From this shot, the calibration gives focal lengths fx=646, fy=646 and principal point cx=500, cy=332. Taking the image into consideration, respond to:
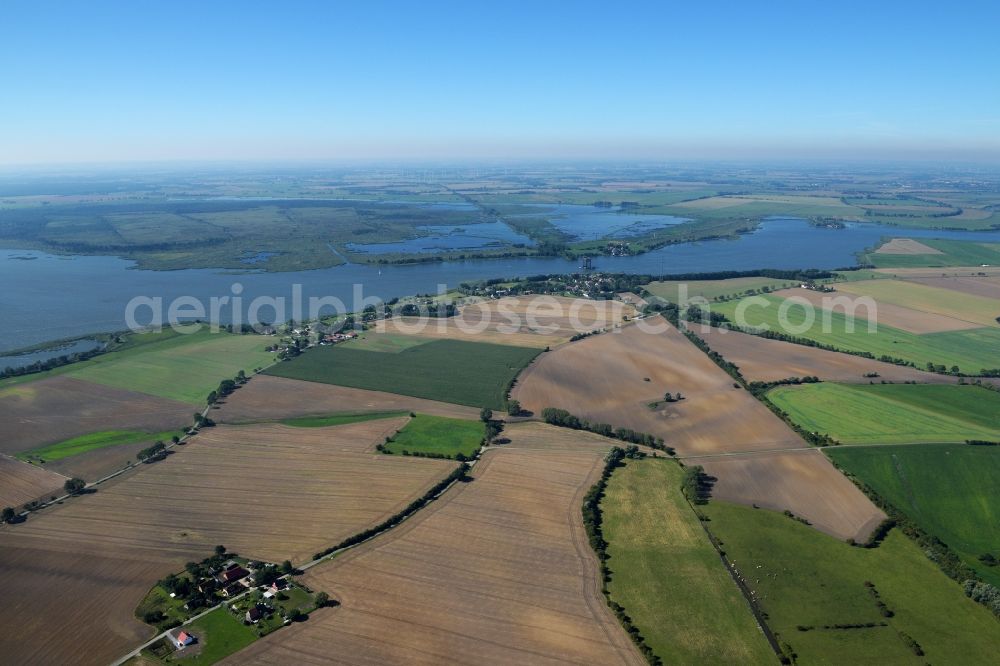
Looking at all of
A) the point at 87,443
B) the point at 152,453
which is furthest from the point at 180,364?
the point at 152,453

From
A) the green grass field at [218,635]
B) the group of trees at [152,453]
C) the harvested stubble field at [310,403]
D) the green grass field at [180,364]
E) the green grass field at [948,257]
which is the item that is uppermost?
the green grass field at [948,257]

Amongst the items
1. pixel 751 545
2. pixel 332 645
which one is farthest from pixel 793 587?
pixel 332 645

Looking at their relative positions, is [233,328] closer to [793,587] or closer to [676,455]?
[676,455]

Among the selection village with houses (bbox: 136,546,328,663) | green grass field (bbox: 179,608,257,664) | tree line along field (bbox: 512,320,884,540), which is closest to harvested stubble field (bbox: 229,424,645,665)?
green grass field (bbox: 179,608,257,664)

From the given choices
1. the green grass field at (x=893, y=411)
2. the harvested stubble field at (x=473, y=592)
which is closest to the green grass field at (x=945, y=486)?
the green grass field at (x=893, y=411)

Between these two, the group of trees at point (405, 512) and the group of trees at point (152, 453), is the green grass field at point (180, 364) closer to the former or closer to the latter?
the group of trees at point (152, 453)

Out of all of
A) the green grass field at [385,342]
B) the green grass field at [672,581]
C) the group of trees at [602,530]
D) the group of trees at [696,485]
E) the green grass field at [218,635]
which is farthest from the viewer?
the green grass field at [385,342]

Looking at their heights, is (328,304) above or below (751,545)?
above

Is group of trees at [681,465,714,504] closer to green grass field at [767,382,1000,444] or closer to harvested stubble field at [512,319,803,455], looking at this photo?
harvested stubble field at [512,319,803,455]
